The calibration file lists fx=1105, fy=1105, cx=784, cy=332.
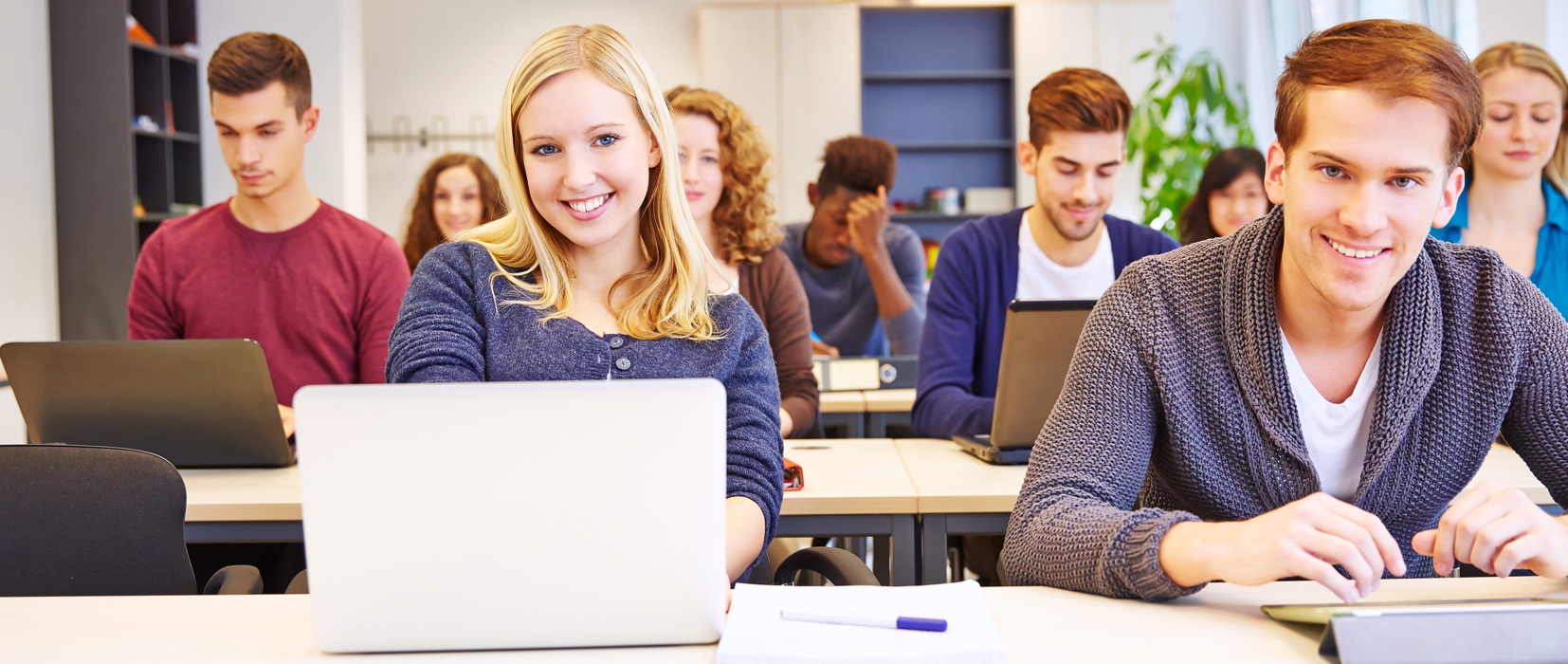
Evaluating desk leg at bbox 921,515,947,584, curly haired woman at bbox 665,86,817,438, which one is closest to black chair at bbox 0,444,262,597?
desk leg at bbox 921,515,947,584

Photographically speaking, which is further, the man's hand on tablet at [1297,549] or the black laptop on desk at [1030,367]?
the black laptop on desk at [1030,367]

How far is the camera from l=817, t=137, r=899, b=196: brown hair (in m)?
3.57

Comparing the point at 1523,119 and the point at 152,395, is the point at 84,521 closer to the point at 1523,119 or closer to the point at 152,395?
the point at 152,395

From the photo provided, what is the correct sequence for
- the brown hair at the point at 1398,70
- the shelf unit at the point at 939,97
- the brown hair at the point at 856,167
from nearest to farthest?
1. the brown hair at the point at 1398,70
2. the brown hair at the point at 856,167
3. the shelf unit at the point at 939,97

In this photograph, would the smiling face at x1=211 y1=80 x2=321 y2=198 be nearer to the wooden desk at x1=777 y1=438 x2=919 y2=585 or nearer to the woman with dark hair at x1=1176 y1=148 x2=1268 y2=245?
the wooden desk at x1=777 y1=438 x2=919 y2=585

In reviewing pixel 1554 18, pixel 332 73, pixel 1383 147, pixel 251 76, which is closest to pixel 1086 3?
pixel 1554 18

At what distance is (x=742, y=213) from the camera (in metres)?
2.54

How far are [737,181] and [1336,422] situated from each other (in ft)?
5.16

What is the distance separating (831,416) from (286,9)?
3761 millimetres

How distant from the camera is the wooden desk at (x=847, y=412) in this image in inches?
110

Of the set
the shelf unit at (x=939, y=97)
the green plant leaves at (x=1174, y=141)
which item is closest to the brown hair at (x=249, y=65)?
the green plant leaves at (x=1174, y=141)

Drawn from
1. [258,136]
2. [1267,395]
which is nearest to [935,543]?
[1267,395]

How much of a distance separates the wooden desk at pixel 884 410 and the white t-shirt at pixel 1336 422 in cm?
156

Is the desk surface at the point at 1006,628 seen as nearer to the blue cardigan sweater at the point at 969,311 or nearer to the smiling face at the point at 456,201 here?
the blue cardigan sweater at the point at 969,311
